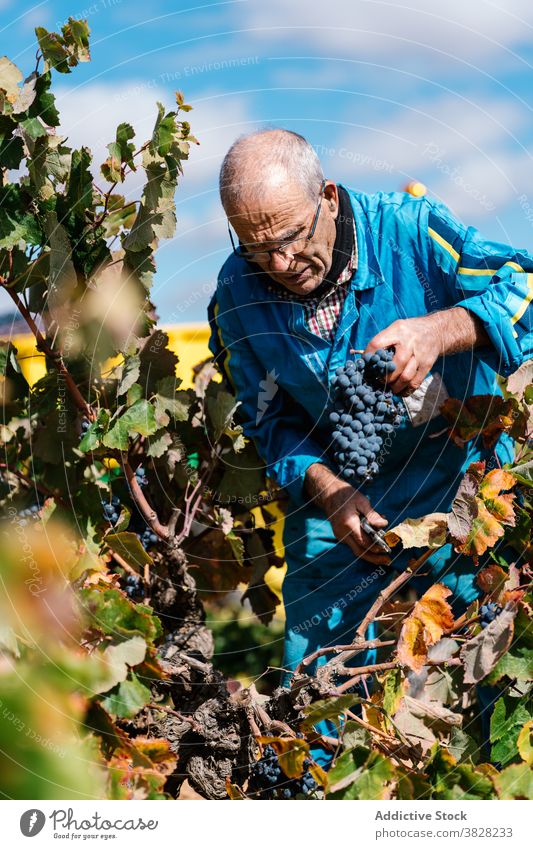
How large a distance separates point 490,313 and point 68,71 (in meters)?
1.35

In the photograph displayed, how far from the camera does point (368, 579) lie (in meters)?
3.20

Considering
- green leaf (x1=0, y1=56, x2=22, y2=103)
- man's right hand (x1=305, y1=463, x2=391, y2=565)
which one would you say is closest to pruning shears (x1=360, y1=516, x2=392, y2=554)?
man's right hand (x1=305, y1=463, x2=391, y2=565)

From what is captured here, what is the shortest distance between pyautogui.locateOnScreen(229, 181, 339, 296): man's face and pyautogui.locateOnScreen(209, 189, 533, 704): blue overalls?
0.13 m

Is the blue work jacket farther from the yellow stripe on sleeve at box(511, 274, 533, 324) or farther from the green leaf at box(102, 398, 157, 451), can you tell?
the green leaf at box(102, 398, 157, 451)

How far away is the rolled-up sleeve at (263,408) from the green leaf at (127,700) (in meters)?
1.20

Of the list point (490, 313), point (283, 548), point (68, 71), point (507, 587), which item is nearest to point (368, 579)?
point (283, 548)

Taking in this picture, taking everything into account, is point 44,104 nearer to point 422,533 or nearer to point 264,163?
point 264,163

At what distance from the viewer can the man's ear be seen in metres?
2.84

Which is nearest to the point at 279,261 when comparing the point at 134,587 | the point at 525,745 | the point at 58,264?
the point at 58,264

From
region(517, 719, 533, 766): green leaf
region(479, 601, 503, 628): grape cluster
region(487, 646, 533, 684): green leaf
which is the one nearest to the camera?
region(517, 719, 533, 766): green leaf

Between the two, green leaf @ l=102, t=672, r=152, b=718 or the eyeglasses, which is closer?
green leaf @ l=102, t=672, r=152, b=718

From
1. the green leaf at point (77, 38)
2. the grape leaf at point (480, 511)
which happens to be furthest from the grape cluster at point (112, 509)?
the green leaf at point (77, 38)

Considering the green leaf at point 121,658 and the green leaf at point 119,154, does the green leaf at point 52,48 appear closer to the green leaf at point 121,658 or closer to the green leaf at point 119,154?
the green leaf at point 119,154

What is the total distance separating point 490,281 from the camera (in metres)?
2.62
